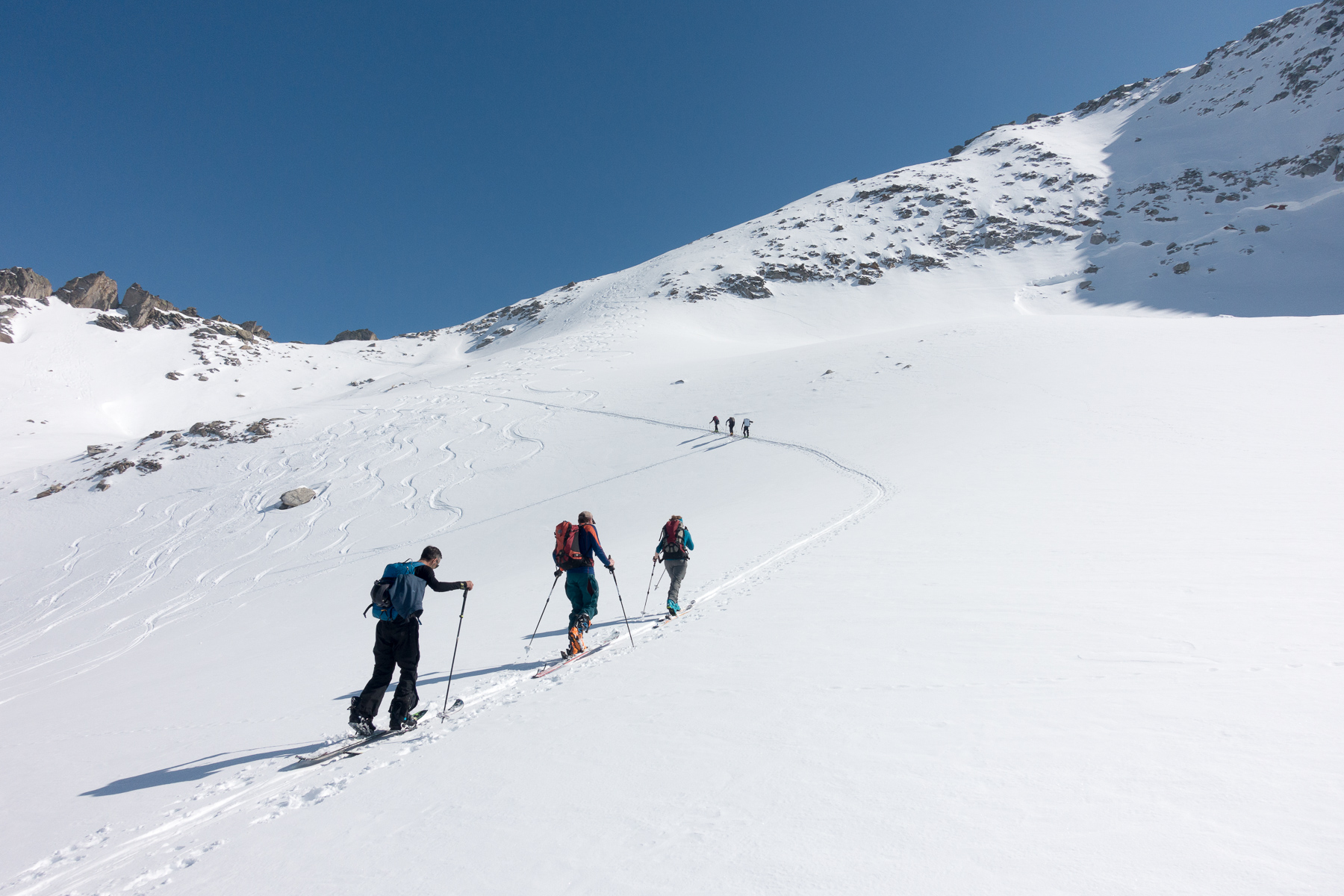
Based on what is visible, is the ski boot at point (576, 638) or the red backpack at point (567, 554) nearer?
the ski boot at point (576, 638)

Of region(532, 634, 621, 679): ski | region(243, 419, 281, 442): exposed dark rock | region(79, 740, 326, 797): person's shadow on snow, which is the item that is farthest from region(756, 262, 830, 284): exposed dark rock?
region(79, 740, 326, 797): person's shadow on snow

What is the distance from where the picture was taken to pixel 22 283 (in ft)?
233

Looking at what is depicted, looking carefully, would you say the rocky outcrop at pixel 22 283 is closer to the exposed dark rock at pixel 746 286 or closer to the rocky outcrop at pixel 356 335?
the rocky outcrop at pixel 356 335

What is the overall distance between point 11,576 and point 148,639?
14.1 metres

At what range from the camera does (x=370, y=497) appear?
23.2m

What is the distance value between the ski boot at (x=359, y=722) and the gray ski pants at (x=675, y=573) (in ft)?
14.6

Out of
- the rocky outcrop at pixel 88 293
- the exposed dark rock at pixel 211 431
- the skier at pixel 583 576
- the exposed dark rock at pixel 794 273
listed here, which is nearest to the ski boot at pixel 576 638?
the skier at pixel 583 576

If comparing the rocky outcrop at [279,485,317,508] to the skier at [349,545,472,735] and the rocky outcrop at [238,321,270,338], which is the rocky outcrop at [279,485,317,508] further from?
the rocky outcrop at [238,321,270,338]

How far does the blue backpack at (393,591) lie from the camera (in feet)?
18.6

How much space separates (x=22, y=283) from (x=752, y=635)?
105 m

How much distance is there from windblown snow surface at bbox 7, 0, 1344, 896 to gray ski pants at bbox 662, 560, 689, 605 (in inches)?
17.4

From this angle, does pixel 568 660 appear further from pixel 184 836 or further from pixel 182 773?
pixel 184 836

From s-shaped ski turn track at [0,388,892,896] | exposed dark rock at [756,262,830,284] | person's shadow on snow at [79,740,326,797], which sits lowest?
person's shadow on snow at [79,740,326,797]

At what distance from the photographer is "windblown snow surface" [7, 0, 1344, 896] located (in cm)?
297
